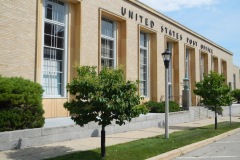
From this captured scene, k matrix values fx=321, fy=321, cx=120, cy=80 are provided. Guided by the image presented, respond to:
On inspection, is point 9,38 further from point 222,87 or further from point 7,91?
point 222,87

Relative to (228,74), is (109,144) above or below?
below

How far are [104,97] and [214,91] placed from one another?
10390 mm

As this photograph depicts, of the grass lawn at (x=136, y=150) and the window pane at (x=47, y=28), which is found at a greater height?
the window pane at (x=47, y=28)

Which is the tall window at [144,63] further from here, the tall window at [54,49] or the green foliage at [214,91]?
the tall window at [54,49]

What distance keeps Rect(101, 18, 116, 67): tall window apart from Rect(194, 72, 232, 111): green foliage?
6.05m

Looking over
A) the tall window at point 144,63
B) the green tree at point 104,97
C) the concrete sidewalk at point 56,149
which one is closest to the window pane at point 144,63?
the tall window at point 144,63

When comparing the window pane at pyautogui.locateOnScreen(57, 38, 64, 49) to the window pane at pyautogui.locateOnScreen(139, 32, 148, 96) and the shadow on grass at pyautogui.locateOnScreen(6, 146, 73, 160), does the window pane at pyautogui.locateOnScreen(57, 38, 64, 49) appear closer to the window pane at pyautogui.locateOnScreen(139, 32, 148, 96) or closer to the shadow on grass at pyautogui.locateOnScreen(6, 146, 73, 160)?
the shadow on grass at pyautogui.locateOnScreen(6, 146, 73, 160)

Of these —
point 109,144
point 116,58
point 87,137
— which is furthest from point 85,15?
point 109,144

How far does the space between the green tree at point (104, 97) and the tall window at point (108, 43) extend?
36.8 ft

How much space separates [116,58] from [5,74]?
30.8 feet

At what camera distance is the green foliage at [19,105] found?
9.66 meters

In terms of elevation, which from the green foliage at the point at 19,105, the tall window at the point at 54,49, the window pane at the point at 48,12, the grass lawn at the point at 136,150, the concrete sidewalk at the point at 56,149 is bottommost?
the grass lawn at the point at 136,150

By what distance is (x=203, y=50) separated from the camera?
35.9 m

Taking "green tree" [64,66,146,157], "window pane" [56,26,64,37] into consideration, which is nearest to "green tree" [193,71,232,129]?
"window pane" [56,26,64,37]
